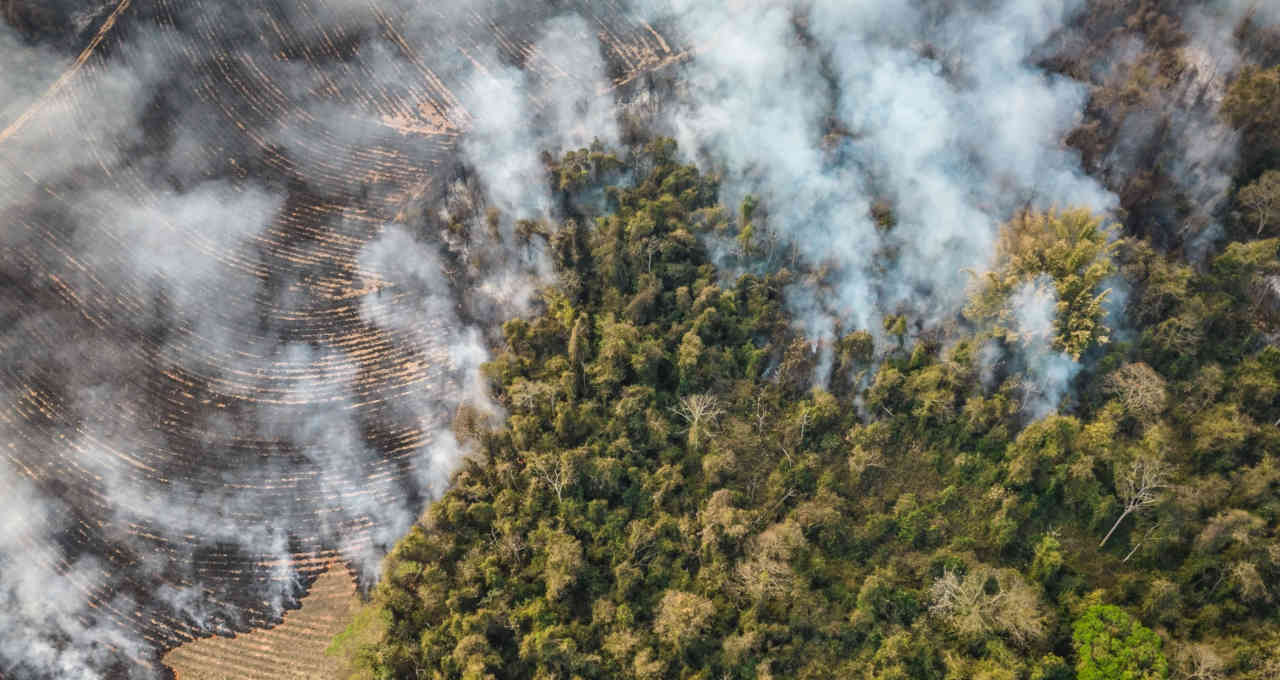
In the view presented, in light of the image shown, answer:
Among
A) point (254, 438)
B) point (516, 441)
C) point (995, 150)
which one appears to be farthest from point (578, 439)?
point (995, 150)

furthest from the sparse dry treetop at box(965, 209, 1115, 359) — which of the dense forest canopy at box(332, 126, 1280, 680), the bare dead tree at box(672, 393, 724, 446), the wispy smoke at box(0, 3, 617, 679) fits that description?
the wispy smoke at box(0, 3, 617, 679)

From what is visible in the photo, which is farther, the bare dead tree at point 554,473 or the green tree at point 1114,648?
the bare dead tree at point 554,473

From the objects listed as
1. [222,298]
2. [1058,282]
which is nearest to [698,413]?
[1058,282]

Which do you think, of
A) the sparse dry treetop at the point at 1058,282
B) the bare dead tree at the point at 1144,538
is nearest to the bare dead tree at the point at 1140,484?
the bare dead tree at the point at 1144,538

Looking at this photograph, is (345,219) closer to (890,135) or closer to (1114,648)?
(890,135)

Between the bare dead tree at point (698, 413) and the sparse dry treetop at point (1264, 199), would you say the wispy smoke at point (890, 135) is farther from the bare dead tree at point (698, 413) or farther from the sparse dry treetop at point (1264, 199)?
the bare dead tree at point (698, 413)

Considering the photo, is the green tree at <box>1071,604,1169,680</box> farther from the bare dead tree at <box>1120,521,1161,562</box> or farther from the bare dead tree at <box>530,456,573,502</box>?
the bare dead tree at <box>530,456,573,502</box>

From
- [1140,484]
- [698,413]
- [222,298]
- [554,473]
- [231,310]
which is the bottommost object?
[1140,484]
